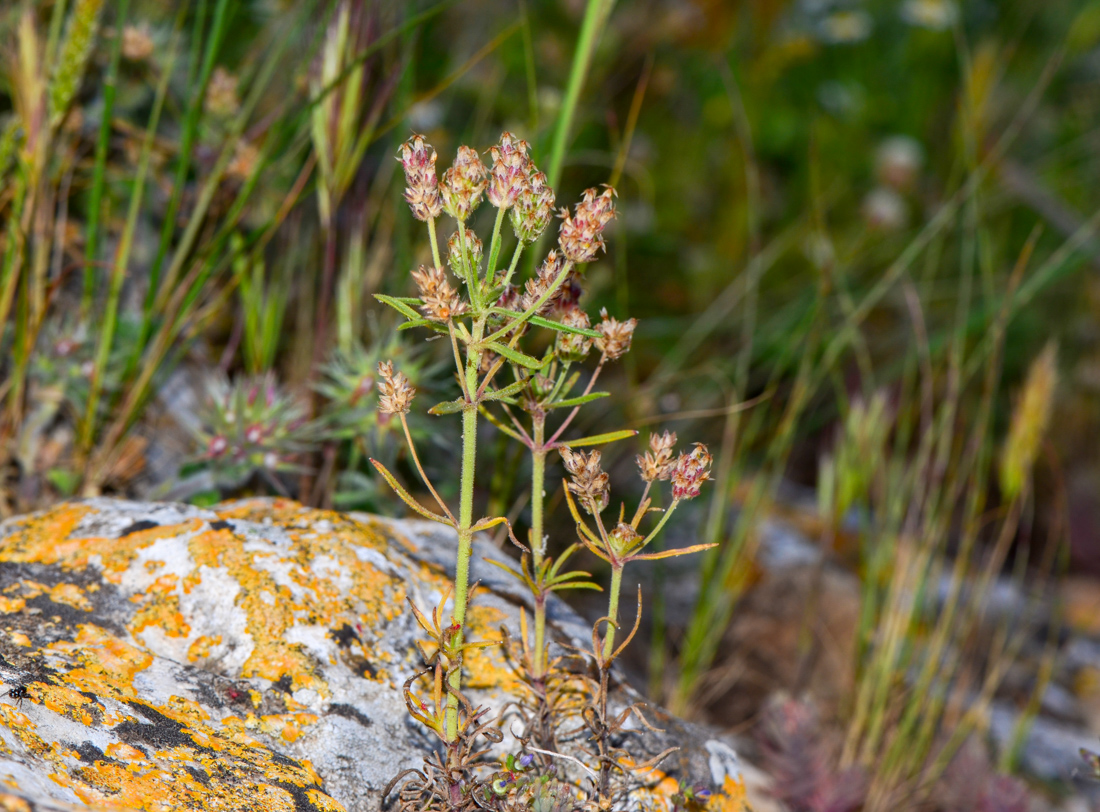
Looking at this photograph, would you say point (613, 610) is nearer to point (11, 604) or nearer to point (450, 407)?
point (450, 407)

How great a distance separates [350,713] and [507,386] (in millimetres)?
592

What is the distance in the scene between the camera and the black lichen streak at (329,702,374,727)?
4.23ft

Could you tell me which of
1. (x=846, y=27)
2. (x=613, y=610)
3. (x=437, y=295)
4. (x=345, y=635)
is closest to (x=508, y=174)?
(x=437, y=295)

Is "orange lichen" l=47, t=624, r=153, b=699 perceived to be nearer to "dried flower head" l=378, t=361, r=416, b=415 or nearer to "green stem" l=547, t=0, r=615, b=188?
"dried flower head" l=378, t=361, r=416, b=415

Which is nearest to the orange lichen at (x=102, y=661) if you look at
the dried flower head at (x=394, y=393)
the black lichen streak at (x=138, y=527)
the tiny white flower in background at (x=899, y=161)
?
the black lichen streak at (x=138, y=527)

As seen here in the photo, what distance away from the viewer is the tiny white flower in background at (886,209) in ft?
15.5

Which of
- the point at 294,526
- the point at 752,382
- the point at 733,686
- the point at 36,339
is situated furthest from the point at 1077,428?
the point at 36,339

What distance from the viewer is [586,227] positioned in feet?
3.27

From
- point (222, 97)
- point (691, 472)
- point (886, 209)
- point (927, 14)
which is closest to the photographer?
point (691, 472)

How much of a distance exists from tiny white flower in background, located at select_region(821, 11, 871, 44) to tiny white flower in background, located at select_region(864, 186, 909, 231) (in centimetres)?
144

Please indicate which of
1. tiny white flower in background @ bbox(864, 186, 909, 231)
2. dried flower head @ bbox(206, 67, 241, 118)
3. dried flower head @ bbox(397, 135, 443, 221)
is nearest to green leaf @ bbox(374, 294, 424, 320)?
dried flower head @ bbox(397, 135, 443, 221)

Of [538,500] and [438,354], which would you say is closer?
[538,500]

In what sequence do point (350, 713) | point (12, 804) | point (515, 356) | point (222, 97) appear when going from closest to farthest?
1. point (12, 804)
2. point (515, 356)
3. point (350, 713)
4. point (222, 97)

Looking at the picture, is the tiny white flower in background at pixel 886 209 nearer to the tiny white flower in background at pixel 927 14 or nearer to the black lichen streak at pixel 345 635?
the tiny white flower in background at pixel 927 14
